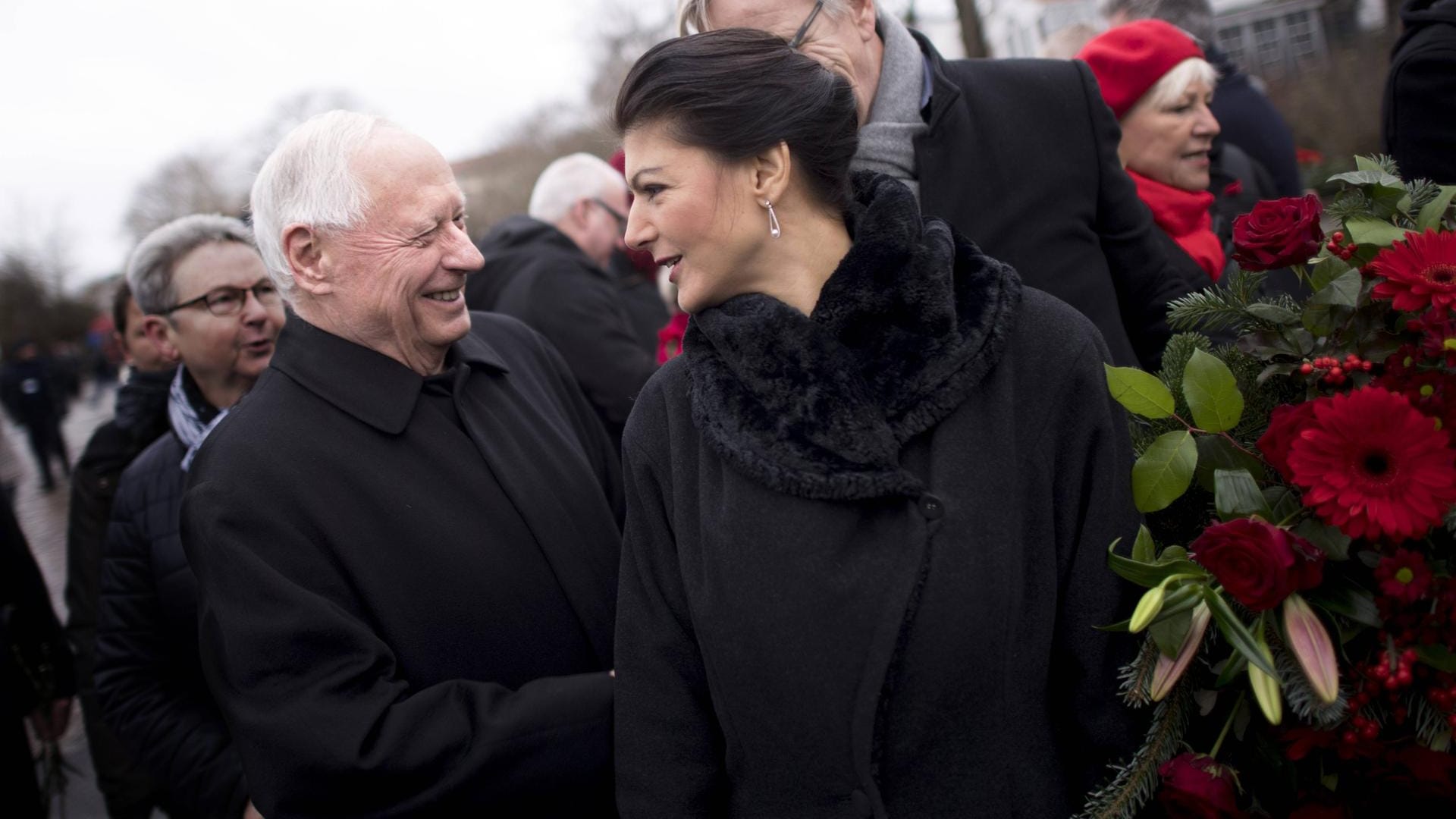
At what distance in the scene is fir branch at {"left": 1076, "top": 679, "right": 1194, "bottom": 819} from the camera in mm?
1654

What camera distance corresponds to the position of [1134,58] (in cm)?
309

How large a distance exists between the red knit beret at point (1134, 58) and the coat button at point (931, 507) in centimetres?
193

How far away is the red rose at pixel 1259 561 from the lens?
57.1 inches

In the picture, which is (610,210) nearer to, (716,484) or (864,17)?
(864,17)

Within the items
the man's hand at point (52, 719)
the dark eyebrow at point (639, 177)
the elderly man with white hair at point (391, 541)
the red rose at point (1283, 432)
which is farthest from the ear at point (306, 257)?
the man's hand at point (52, 719)

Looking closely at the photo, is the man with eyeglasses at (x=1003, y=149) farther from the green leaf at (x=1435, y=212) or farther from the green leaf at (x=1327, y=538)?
the green leaf at (x=1327, y=538)

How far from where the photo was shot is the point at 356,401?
2.21m

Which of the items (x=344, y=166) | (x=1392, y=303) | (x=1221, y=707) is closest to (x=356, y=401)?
(x=344, y=166)

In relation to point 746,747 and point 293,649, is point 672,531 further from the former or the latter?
point 293,649

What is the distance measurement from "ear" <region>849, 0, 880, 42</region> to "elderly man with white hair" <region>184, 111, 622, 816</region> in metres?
0.94

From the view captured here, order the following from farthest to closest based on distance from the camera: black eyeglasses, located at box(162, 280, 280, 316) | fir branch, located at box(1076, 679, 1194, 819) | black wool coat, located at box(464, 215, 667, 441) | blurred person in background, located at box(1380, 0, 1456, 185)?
black wool coat, located at box(464, 215, 667, 441), black eyeglasses, located at box(162, 280, 280, 316), blurred person in background, located at box(1380, 0, 1456, 185), fir branch, located at box(1076, 679, 1194, 819)

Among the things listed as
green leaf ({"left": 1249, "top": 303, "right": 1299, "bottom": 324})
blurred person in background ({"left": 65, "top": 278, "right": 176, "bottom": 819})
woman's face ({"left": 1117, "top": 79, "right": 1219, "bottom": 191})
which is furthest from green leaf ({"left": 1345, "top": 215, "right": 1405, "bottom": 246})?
blurred person in background ({"left": 65, "top": 278, "right": 176, "bottom": 819})

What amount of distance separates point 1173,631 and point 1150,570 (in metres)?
0.09

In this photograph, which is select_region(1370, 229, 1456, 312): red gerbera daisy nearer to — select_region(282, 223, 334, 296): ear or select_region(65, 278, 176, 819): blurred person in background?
select_region(282, 223, 334, 296): ear
